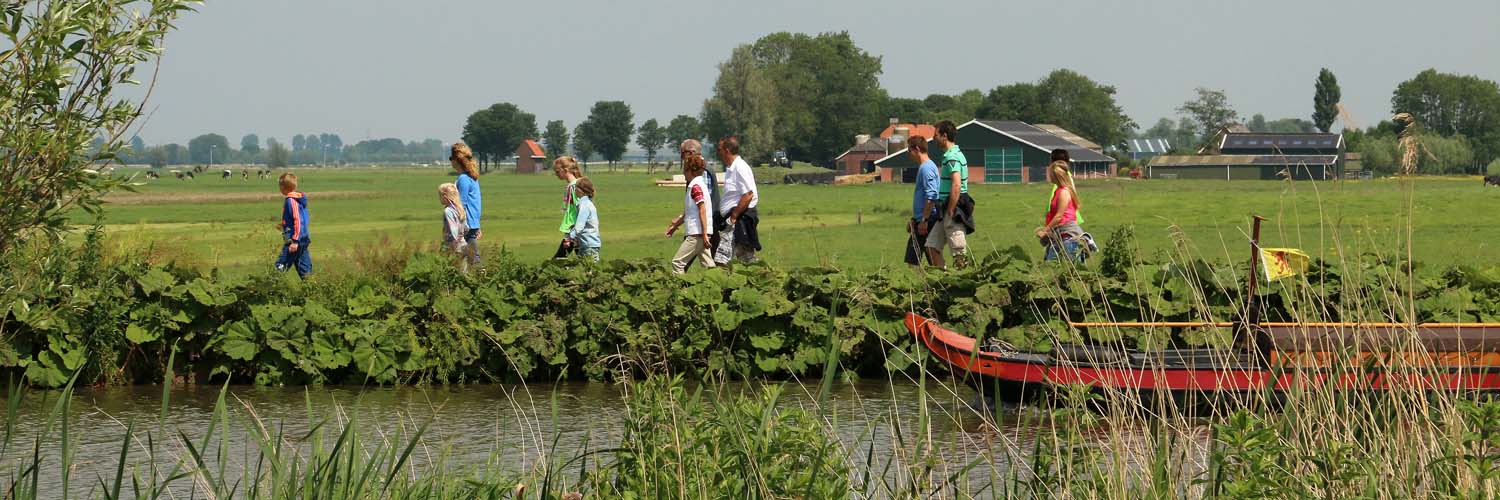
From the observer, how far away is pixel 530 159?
18712cm

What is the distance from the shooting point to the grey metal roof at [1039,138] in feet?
335

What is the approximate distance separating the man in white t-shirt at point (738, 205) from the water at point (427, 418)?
2.78 m

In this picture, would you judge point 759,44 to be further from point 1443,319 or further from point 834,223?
point 1443,319

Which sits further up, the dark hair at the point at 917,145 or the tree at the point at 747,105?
the tree at the point at 747,105

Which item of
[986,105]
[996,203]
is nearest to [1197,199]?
[996,203]

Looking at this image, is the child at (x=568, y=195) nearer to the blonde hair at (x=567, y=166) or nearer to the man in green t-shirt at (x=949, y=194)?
the blonde hair at (x=567, y=166)

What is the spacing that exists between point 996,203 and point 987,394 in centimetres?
3977

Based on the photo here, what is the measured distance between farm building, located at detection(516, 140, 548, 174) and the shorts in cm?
17268

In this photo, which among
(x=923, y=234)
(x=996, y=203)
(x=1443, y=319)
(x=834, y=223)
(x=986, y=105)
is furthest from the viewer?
(x=986, y=105)

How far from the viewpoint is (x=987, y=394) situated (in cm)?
974

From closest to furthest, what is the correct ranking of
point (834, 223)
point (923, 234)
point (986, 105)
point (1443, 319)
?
point (1443, 319)
point (923, 234)
point (834, 223)
point (986, 105)

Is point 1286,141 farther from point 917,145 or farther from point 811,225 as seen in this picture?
point 917,145

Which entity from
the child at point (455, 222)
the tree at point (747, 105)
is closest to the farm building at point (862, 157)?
the tree at point (747, 105)

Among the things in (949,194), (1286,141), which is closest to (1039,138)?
(1286,141)
